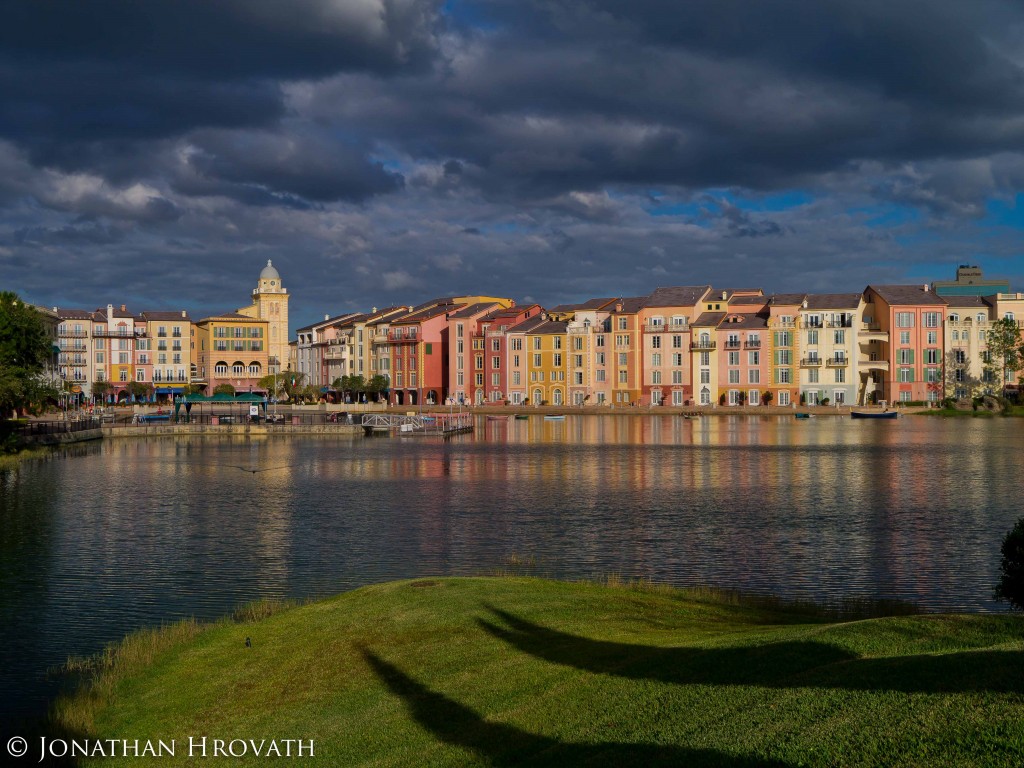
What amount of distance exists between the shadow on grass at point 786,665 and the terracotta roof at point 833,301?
11462 centimetres

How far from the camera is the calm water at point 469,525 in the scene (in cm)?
2394

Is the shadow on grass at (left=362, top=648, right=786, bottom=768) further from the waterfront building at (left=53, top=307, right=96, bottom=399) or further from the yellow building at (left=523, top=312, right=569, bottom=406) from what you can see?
the waterfront building at (left=53, top=307, right=96, bottom=399)

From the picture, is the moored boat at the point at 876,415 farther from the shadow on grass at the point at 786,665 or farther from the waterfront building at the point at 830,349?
the shadow on grass at the point at 786,665

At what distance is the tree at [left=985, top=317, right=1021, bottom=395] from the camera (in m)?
113

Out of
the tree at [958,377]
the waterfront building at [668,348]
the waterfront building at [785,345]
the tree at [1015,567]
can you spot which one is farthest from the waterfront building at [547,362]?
the tree at [1015,567]

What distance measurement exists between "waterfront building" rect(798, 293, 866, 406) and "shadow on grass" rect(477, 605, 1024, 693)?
11326 cm

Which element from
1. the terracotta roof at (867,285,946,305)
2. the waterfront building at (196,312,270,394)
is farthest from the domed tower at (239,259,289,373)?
the terracotta roof at (867,285,946,305)

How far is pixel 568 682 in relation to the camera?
12.0 meters

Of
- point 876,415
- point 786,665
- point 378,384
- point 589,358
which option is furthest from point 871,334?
point 786,665

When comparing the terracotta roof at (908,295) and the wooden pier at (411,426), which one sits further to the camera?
the terracotta roof at (908,295)

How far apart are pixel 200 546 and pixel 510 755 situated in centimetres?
2365

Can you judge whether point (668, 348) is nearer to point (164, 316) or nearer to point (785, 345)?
point (785, 345)

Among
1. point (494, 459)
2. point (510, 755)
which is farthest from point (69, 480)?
point (510, 755)

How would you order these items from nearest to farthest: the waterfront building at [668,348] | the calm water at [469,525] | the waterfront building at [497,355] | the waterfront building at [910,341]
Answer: the calm water at [469,525]
the waterfront building at [910,341]
the waterfront building at [668,348]
the waterfront building at [497,355]
